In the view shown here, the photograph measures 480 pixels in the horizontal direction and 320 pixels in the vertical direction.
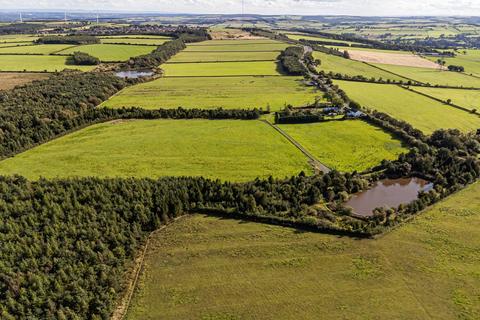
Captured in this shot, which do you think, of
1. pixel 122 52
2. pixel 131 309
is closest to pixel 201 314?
pixel 131 309

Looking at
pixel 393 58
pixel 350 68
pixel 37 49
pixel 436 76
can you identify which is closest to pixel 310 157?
pixel 350 68

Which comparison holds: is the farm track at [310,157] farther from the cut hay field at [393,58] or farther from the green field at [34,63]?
the cut hay field at [393,58]

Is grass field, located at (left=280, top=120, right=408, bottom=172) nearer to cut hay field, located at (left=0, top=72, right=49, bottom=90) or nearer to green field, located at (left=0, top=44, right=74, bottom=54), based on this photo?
cut hay field, located at (left=0, top=72, right=49, bottom=90)

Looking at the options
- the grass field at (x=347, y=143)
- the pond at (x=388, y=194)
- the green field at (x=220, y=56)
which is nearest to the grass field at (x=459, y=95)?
the grass field at (x=347, y=143)

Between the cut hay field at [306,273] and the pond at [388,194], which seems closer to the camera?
the cut hay field at [306,273]

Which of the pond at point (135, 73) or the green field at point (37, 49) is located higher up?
the green field at point (37, 49)

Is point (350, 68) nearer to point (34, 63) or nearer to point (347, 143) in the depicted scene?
point (347, 143)

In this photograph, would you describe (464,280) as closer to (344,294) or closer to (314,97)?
(344,294)
